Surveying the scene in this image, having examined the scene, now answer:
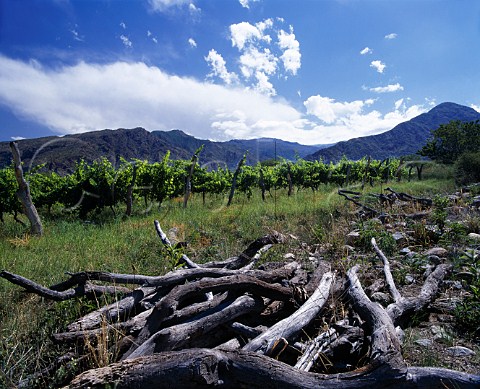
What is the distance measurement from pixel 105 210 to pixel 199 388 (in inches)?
611

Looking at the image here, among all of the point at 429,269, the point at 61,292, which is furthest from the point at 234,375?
the point at 429,269

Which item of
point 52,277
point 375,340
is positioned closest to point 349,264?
point 375,340

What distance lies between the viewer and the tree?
123 feet

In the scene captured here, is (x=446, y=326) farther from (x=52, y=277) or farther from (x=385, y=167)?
(x=385, y=167)

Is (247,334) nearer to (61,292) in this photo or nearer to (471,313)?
(61,292)

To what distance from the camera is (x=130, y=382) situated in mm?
1921

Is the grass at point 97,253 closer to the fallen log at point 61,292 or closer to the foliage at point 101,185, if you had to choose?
the fallen log at point 61,292

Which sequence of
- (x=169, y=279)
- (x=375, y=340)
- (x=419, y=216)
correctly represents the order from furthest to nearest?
1. (x=419, y=216)
2. (x=169, y=279)
3. (x=375, y=340)

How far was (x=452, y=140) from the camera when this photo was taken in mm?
39406

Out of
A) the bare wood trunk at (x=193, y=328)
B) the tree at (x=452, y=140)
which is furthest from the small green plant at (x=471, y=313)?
the tree at (x=452, y=140)

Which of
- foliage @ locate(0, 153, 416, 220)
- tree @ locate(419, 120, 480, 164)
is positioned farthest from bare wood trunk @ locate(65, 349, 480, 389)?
tree @ locate(419, 120, 480, 164)

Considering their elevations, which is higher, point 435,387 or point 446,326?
point 435,387

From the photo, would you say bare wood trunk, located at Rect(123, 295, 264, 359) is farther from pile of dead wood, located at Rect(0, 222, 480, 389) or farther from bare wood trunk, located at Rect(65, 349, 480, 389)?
bare wood trunk, located at Rect(65, 349, 480, 389)

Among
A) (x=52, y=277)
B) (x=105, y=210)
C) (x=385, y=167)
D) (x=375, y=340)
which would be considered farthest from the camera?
(x=385, y=167)
